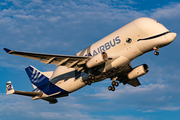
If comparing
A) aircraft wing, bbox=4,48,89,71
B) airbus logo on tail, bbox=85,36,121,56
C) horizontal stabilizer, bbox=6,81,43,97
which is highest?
airbus logo on tail, bbox=85,36,121,56

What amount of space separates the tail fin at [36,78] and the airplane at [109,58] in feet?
7.39

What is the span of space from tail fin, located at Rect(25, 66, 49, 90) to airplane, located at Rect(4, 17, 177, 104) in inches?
88.7

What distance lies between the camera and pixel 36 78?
43625 mm

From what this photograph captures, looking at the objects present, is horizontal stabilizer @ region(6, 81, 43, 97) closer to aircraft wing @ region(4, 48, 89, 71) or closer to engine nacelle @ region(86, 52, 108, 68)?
aircraft wing @ region(4, 48, 89, 71)

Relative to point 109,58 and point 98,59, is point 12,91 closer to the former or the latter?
point 98,59

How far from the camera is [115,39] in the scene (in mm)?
31516

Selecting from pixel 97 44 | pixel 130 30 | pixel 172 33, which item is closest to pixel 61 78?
pixel 97 44

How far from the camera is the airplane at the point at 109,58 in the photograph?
1172 inches

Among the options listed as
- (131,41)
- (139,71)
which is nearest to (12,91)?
(131,41)

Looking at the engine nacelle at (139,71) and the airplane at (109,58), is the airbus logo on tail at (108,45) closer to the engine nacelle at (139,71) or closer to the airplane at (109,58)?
the airplane at (109,58)

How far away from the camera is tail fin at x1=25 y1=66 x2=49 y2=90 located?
41.3 metres

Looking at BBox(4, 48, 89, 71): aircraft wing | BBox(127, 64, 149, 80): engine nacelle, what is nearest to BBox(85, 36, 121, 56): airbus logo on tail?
BBox(4, 48, 89, 71): aircraft wing

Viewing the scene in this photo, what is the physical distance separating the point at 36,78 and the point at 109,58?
18520mm

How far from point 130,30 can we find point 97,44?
574 cm
